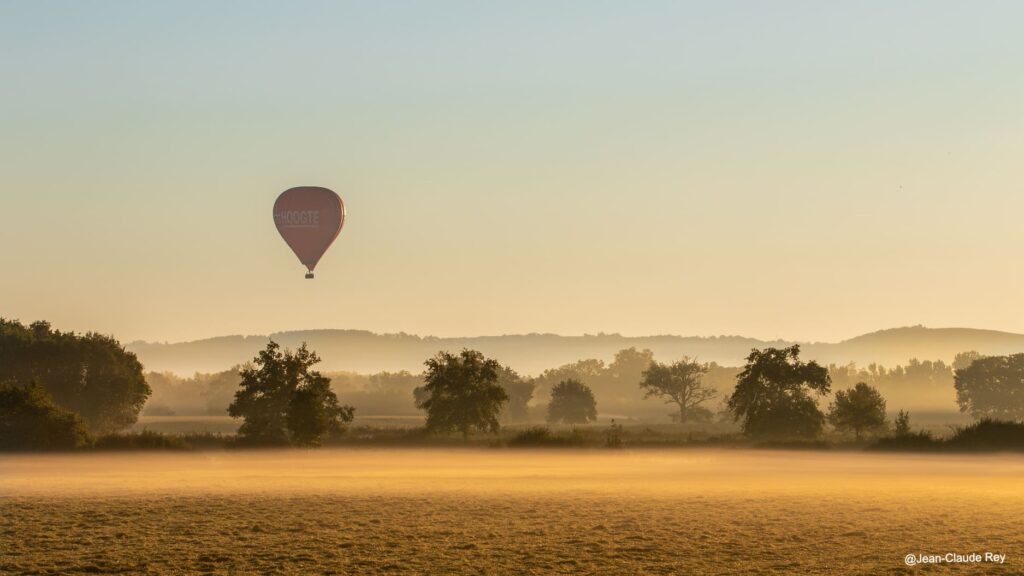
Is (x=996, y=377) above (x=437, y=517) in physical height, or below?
above

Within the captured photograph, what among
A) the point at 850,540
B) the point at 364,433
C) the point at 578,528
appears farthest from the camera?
the point at 364,433

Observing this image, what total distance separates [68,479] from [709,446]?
41.7 m

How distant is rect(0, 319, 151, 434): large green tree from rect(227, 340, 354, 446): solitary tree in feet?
102

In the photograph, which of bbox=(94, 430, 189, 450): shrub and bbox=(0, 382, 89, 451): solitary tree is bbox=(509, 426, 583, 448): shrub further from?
bbox=(0, 382, 89, 451): solitary tree

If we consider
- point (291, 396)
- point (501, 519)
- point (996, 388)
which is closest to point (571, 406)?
point (996, 388)

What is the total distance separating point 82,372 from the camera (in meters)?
99.9

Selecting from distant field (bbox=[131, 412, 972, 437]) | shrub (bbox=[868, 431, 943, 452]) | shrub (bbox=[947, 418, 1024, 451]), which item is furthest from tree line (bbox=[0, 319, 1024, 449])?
distant field (bbox=[131, 412, 972, 437])

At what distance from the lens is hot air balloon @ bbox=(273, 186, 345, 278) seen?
7544 cm

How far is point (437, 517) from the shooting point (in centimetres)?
3372

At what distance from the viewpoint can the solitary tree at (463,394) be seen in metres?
77.5

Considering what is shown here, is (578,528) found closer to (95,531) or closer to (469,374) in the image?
(95,531)

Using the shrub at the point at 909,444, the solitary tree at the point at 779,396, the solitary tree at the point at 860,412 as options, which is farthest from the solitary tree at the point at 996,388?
the shrub at the point at 909,444

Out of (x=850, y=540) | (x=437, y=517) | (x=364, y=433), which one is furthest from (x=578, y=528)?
(x=364, y=433)

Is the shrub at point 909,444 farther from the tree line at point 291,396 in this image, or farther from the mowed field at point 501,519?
the mowed field at point 501,519
